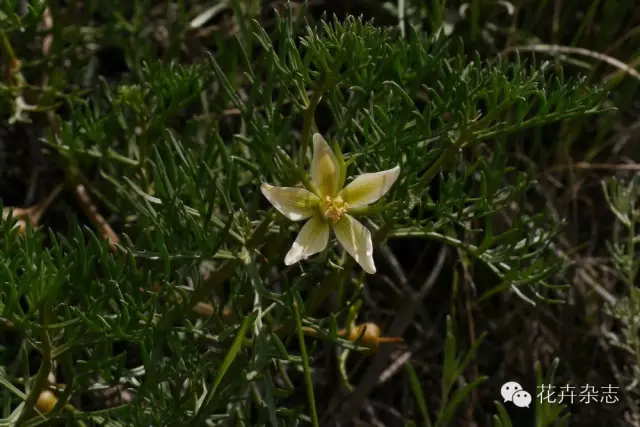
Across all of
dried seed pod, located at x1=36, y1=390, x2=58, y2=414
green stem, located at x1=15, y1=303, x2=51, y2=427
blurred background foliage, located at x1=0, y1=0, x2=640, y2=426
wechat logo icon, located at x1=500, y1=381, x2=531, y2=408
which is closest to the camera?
green stem, located at x1=15, y1=303, x2=51, y2=427

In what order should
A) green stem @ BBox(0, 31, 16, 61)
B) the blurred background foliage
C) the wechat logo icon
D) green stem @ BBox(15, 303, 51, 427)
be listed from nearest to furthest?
green stem @ BBox(15, 303, 51, 427), the blurred background foliage, green stem @ BBox(0, 31, 16, 61), the wechat logo icon

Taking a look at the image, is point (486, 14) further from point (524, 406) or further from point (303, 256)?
point (303, 256)

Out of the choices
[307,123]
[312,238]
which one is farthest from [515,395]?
[307,123]

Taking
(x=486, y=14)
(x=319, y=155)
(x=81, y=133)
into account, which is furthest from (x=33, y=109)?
(x=486, y=14)

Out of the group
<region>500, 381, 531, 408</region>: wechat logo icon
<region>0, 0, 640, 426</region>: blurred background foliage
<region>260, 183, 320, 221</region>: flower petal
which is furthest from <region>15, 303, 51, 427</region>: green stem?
<region>500, 381, 531, 408</region>: wechat logo icon

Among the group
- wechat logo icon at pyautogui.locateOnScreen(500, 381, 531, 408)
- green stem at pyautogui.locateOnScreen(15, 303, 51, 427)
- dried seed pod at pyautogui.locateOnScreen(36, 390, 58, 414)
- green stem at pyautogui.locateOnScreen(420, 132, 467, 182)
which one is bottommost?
wechat logo icon at pyautogui.locateOnScreen(500, 381, 531, 408)

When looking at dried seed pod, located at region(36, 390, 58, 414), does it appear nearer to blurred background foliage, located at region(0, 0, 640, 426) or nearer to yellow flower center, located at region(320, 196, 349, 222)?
blurred background foliage, located at region(0, 0, 640, 426)

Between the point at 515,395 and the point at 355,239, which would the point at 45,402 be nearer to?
the point at 355,239
